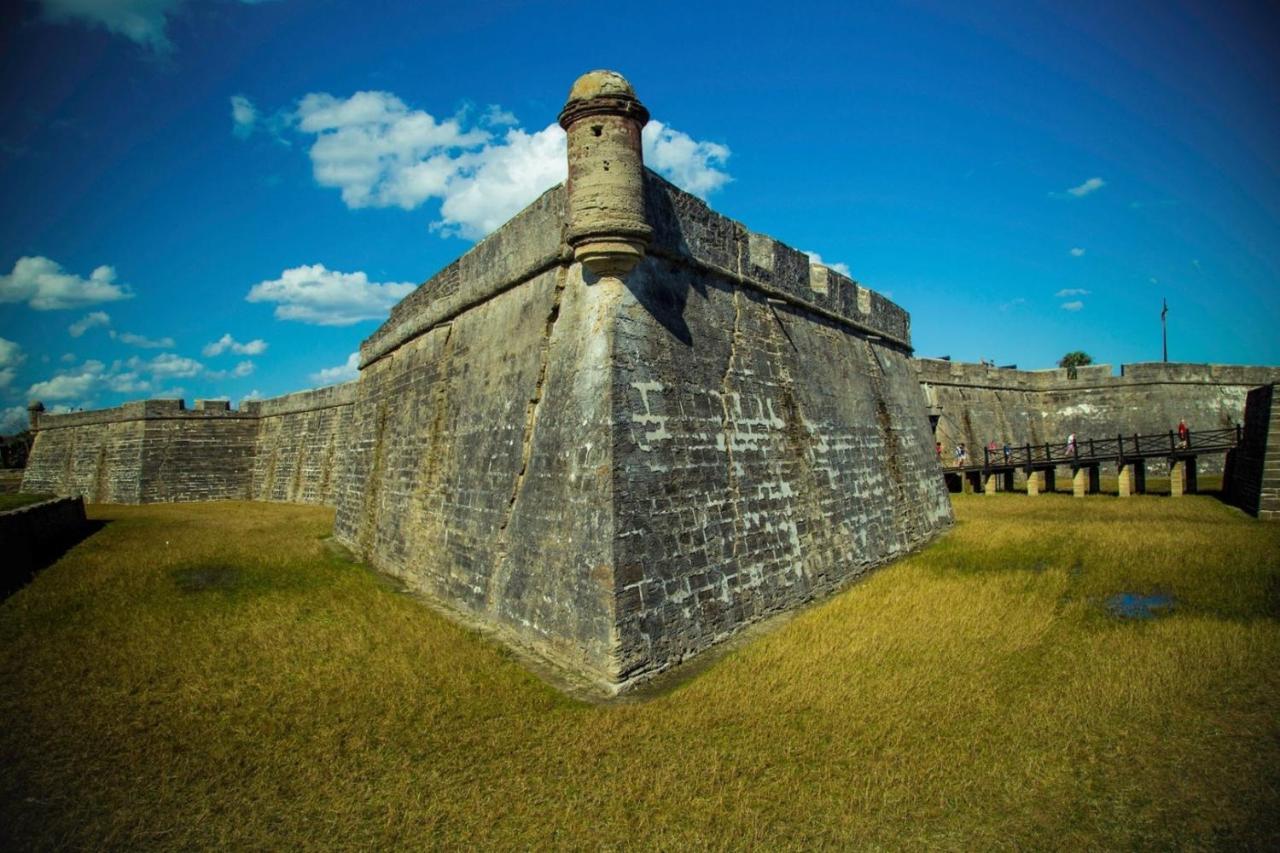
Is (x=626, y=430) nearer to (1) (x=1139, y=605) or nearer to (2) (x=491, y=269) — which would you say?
(2) (x=491, y=269)

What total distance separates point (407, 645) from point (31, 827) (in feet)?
11.2

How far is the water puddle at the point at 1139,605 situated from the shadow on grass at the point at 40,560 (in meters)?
14.9

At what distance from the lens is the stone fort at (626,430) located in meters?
6.65

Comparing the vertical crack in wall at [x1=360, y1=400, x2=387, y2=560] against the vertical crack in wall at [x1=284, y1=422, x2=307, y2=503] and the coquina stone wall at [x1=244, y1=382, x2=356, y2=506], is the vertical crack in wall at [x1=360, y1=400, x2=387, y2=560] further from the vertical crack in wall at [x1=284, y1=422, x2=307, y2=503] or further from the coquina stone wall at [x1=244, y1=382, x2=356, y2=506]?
the vertical crack in wall at [x1=284, y1=422, x2=307, y2=503]

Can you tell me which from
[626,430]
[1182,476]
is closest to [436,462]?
[626,430]

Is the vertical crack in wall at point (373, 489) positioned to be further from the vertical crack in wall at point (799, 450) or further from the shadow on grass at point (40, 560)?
the vertical crack in wall at point (799, 450)

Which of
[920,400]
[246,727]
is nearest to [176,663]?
[246,727]

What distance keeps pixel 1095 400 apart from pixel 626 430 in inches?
1217

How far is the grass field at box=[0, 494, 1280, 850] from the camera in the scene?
155 inches

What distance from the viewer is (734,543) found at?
7.64 m

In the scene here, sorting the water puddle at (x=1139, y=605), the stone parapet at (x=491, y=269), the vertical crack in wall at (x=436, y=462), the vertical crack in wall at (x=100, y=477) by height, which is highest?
the stone parapet at (x=491, y=269)

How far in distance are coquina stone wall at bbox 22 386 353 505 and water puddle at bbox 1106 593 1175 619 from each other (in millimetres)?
22564

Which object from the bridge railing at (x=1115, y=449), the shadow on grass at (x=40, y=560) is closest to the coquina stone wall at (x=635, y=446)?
the shadow on grass at (x=40, y=560)

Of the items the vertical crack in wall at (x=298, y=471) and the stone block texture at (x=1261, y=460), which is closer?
the stone block texture at (x=1261, y=460)
